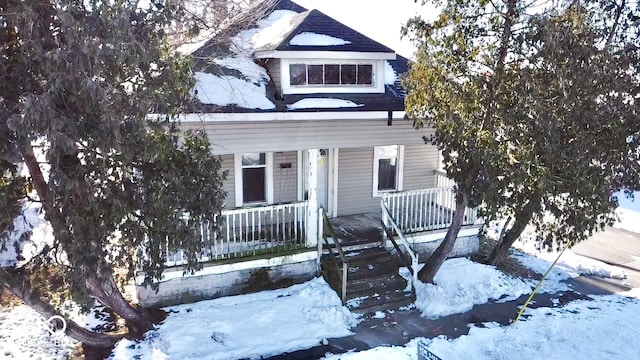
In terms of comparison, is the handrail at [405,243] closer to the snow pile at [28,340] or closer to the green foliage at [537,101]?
the green foliage at [537,101]

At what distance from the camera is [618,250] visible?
12.9 m

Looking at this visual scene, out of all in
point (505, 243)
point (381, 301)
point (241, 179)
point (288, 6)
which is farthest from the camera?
point (288, 6)

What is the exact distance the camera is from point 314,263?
9.86 meters

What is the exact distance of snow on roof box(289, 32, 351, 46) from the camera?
33.3 ft

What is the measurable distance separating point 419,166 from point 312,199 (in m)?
4.54

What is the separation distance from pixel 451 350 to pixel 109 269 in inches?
221

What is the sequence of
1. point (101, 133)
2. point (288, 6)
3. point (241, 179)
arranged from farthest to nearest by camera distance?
1. point (288, 6)
2. point (241, 179)
3. point (101, 133)

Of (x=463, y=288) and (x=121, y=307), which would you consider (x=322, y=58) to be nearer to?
(x=463, y=288)

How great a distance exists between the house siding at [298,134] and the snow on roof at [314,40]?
191 cm

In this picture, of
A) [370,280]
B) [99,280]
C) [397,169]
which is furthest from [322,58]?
[99,280]

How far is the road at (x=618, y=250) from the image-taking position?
11.5 meters

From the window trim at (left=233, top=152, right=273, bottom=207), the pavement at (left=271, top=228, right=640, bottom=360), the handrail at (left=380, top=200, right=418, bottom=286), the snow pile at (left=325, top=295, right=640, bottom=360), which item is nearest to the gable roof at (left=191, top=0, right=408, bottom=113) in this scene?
the window trim at (left=233, top=152, right=273, bottom=207)

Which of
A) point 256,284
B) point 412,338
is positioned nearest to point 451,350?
point 412,338

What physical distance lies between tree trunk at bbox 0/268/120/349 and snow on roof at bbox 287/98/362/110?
17.6 feet
